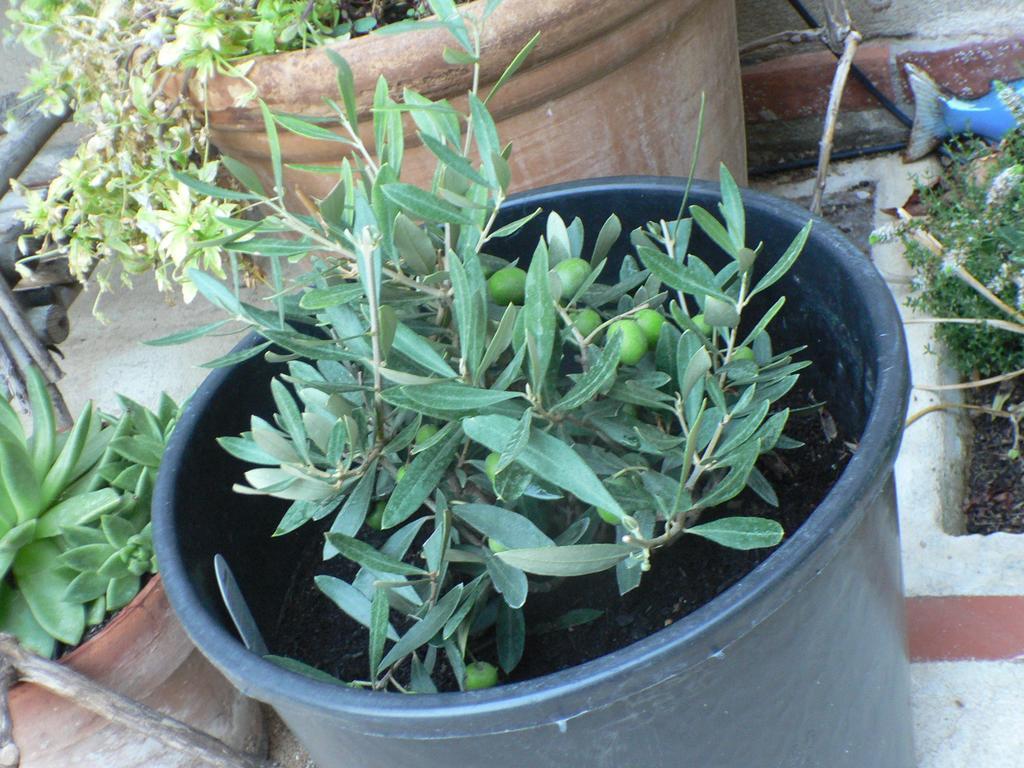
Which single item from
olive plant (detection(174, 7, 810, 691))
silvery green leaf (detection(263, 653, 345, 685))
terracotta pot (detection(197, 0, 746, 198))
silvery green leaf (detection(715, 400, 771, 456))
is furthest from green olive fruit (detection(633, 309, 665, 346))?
terracotta pot (detection(197, 0, 746, 198))

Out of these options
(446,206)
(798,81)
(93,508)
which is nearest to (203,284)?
(446,206)

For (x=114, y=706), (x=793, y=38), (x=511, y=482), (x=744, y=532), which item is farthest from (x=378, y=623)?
(x=793, y=38)

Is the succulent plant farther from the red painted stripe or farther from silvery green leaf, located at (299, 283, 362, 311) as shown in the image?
the red painted stripe

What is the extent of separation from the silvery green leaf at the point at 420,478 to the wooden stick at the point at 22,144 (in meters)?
1.03

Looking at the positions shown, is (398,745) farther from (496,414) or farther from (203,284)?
(203,284)

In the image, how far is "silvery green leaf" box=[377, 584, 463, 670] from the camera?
0.66m

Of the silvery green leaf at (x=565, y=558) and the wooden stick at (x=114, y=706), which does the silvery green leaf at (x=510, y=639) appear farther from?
the wooden stick at (x=114, y=706)

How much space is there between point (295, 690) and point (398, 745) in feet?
0.23

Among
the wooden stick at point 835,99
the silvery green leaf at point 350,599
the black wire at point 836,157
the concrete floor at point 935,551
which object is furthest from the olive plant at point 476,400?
the black wire at point 836,157

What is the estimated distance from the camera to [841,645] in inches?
26.6

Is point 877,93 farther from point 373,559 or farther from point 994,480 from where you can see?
point 373,559

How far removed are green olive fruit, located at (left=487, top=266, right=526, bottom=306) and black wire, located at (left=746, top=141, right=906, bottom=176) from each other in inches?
50.7

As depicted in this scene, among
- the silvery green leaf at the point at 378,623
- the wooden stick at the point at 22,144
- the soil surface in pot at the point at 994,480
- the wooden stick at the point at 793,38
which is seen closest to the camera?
the silvery green leaf at the point at 378,623

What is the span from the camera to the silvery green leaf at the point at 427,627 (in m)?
0.66
